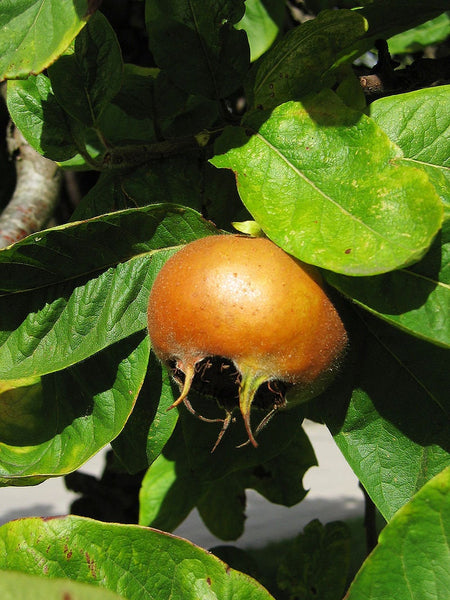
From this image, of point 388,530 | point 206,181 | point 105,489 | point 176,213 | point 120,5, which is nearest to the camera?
point 388,530

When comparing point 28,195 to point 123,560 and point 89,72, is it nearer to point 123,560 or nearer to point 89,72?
point 89,72

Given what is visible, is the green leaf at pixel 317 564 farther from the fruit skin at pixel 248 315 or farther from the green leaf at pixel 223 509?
the fruit skin at pixel 248 315

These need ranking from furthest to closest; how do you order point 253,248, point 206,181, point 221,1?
1. point 206,181
2. point 221,1
3. point 253,248

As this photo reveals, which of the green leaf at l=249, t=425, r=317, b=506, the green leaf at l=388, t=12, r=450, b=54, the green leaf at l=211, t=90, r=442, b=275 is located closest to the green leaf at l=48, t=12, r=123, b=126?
the green leaf at l=211, t=90, r=442, b=275

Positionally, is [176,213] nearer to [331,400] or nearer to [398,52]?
[331,400]

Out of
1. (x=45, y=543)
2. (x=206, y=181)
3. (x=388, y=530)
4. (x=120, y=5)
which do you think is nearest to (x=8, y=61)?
(x=206, y=181)
